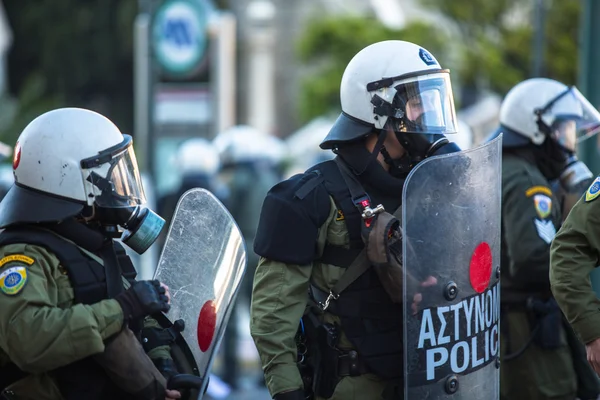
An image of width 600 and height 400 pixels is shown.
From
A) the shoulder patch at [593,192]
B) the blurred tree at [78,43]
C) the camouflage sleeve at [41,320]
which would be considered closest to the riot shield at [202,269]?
the camouflage sleeve at [41,320]

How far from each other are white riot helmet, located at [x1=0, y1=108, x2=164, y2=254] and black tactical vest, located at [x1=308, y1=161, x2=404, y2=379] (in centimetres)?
70

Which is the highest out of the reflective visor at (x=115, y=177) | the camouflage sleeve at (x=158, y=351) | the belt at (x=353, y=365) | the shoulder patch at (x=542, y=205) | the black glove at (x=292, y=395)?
the reflective visor at (x=115, y=177)

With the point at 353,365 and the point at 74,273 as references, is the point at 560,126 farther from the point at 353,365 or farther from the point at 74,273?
the point at 74,273

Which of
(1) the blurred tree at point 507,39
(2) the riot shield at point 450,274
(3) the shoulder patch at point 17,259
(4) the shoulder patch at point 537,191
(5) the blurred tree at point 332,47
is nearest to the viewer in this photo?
(3) the shoulder patch at point 17,259

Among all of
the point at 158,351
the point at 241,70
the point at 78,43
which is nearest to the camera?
the point at 158,351

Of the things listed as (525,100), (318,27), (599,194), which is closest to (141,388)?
(599,194)

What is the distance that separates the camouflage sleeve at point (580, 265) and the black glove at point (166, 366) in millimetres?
1356

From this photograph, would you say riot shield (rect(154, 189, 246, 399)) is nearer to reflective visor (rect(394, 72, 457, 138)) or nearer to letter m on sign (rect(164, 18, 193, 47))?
reflective visor (rect(394, 72, 457, 138))

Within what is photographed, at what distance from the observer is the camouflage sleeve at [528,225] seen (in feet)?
15.2

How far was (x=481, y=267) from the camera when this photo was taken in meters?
3.59

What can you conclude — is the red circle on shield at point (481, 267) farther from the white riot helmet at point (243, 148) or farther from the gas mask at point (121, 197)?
the white riot helmet at point (243, 148)

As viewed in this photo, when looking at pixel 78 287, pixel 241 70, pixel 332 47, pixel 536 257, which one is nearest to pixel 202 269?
pixel 78 287

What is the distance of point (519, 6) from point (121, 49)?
19.3 m

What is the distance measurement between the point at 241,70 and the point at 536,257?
37221 mm
